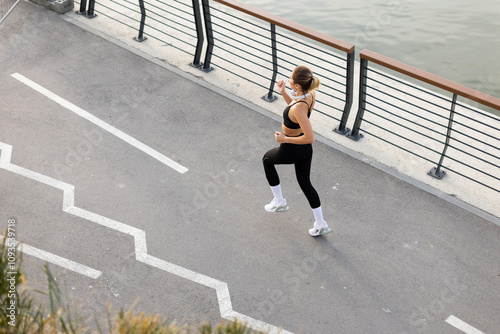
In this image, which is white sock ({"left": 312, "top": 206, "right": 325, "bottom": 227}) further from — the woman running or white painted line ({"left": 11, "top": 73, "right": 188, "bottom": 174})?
white painted line ({"left": 11, "top": 73, "right": 188, "bottom": 174})

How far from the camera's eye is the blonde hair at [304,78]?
6035 mm

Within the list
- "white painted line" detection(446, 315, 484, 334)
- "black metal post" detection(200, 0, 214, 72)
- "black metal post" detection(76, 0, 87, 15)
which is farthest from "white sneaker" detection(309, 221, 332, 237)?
"black metal post" detection(76, 0, 87, 15)

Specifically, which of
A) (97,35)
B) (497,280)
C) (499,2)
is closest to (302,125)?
(497,280)

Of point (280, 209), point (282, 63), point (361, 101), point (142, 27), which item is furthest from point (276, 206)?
point (142, 27)

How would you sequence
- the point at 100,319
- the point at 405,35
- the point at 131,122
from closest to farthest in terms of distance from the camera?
the point at 100,319 → the point at 131,122 → the point at 405,35

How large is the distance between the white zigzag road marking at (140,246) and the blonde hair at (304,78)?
2.28m

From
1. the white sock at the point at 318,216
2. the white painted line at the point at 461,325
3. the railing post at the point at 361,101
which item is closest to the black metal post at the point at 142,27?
the railing post at the point at 361,101

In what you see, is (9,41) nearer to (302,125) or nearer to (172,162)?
(172,162)

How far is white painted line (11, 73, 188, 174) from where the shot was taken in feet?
26.1

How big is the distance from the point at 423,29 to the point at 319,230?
9577 mm

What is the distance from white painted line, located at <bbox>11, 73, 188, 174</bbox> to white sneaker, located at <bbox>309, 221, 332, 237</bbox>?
1.96 meters

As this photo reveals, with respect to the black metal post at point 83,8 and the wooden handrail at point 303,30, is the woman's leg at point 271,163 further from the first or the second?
the black metal post at point 83,8

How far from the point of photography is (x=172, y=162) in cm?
796

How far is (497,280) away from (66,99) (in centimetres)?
647
